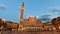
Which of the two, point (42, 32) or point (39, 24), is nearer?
point (42, 32)

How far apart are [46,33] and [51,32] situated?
649 mm

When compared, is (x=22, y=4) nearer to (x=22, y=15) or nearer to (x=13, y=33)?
(x=22, y=15)

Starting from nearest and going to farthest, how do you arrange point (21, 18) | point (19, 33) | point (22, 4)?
point (19, 33), point (21, 18), point (22, 4)

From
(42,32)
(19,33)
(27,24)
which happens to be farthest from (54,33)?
(27,24)

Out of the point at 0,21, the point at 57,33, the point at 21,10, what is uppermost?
the point at 21,10

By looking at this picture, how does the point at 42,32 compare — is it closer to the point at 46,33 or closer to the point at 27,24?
the point at 46,33

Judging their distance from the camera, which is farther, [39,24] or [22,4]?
[22,4]

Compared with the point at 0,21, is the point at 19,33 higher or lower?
lower

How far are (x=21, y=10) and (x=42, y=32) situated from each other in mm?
20087

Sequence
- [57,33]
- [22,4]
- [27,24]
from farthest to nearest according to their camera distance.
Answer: [22,4] → [27,24] → [57,33]

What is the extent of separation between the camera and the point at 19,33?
16.6 metres

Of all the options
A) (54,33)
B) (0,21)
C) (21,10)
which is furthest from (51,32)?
(21,10)

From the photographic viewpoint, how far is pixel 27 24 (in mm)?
27000

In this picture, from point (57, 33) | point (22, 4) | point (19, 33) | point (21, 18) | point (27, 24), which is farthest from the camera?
point (22, 4)
